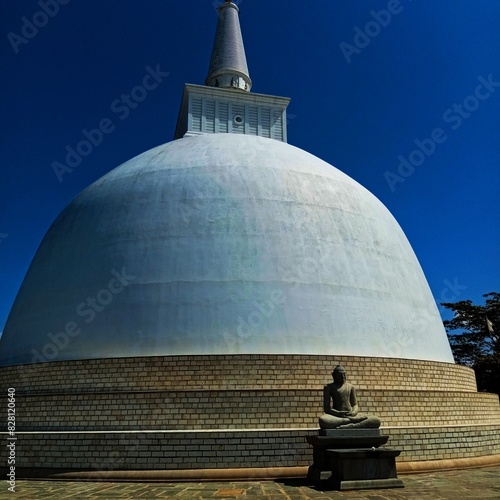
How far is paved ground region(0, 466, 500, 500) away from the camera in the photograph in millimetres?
6688

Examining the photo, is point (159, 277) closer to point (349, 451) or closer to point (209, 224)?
point (209, 224)

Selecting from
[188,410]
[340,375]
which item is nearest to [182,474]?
[188,410]

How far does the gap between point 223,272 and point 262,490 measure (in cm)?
469

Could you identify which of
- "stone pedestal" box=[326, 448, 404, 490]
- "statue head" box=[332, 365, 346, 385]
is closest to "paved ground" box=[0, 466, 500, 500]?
"stone pedestal" box=[326, 448, 404, 490]

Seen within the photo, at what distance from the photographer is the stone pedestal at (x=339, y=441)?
7602 millimetres

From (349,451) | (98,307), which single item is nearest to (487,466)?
(349,451)

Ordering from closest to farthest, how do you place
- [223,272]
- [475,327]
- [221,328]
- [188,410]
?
[188,410] < [221,328] < [223,272] < [475,327]

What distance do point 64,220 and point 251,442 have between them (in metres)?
8.22

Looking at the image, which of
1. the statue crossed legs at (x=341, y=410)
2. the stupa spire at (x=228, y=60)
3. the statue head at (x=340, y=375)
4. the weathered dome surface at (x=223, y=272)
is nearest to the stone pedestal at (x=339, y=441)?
the statue crossed legs at (x=341, y=410)

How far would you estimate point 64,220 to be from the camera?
13500 millimetres

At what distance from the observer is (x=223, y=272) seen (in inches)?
422

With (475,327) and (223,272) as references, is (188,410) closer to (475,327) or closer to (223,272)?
(223,272)

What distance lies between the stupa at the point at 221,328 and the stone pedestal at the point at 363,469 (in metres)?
1.24

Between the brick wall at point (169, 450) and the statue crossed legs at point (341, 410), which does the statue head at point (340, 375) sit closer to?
the statue crossed legs at point (341, 410)
